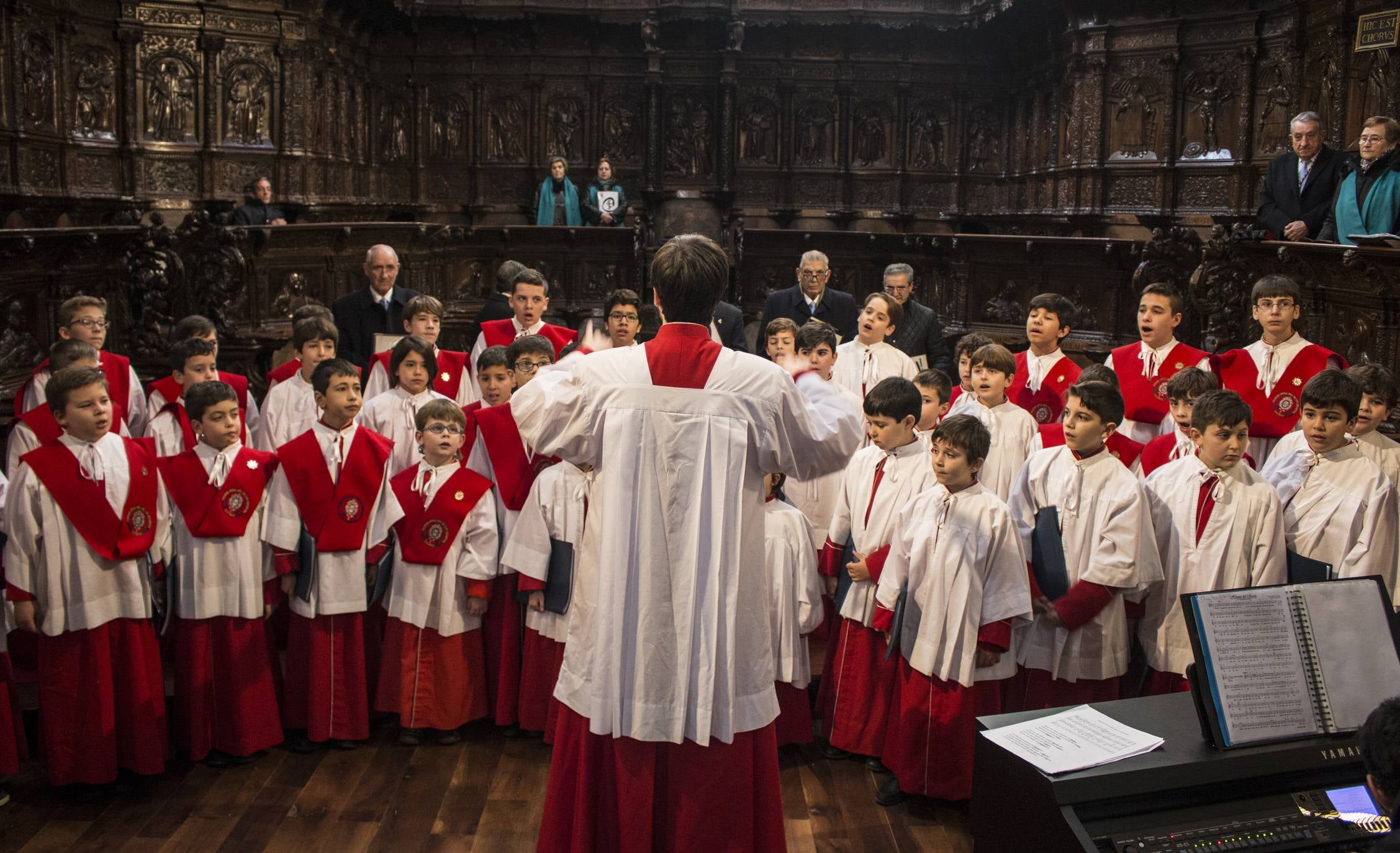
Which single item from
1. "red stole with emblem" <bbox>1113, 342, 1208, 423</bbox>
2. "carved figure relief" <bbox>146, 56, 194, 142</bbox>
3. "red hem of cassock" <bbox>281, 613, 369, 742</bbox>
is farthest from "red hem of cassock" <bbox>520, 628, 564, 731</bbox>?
"carved figure relief" <bbox>146, 56, 194, 142</bbox>

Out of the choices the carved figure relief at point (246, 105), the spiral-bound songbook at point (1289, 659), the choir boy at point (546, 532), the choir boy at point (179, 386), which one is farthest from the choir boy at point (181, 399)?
the carved figure relief at point (246, 105)

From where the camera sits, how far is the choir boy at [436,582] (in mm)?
4184

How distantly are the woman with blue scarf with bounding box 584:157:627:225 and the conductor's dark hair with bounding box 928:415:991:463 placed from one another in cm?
926

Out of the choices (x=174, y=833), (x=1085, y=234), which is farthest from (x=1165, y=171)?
(x=174, y=833)

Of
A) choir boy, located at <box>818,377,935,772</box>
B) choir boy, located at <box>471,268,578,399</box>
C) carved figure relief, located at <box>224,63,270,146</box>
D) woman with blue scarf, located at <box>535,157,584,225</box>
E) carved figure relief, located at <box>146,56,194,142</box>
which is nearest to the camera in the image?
choir boy, located at <box>818,377,935,772</box>

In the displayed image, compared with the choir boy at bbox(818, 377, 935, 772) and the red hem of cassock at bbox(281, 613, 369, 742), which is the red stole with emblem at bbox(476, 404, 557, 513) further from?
the choir boy at bbox(818, 377, 935, 772)

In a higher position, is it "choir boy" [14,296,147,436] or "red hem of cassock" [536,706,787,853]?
"choir boy" [14,296,147,436]

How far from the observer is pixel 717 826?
270 centimetres

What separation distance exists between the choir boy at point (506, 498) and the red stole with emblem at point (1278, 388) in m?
3.13

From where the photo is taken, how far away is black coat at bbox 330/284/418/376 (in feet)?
21.7

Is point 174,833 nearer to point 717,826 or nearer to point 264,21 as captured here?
point 717,826

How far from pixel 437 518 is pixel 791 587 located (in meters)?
1.32

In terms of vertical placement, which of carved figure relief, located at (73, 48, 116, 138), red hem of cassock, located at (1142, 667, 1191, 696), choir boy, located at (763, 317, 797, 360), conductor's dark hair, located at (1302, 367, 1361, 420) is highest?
carved figure relief, located at (73, 48, 116, 138)

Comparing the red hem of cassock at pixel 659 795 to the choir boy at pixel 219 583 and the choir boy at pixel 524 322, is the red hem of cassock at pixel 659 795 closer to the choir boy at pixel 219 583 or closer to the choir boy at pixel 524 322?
the choir boy at pixel 219 583
